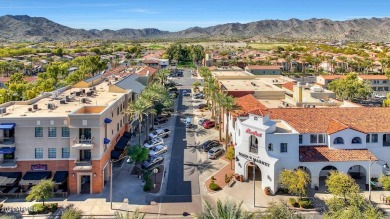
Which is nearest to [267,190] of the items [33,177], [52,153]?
[52,153]

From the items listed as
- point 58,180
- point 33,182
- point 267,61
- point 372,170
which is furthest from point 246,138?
point 267,61

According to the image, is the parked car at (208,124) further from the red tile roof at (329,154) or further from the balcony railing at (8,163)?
the balcony railing at (8,163)

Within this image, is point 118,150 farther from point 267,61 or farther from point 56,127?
point 267,61

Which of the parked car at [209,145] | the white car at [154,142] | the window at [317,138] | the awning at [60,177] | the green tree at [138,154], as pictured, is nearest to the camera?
the awning at [60,177]

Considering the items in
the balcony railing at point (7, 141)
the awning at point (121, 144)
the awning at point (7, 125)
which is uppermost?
the awning at point (7, 125)

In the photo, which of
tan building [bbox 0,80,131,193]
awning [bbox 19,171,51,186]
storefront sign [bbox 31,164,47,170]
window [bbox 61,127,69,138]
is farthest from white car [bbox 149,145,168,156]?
awning [bbox 19,171,51,186]

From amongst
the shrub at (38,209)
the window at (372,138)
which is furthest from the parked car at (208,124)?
the shrub at (38,209)
